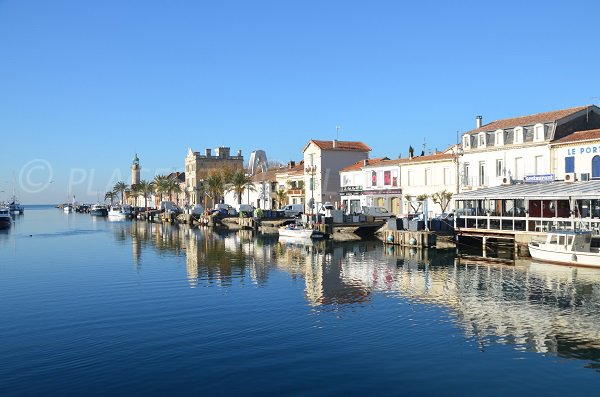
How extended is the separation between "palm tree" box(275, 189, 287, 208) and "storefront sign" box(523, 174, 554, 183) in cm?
5562

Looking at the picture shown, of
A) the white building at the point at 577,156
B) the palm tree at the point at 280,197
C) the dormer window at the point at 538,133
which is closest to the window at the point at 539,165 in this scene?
the white building at the point at 577,156

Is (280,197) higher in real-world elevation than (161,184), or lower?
lower

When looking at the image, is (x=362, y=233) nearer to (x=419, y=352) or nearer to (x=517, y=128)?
(x=517, y=128)

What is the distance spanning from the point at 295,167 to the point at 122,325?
87.7 m

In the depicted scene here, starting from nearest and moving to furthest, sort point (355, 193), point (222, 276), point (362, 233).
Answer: point (222, 276) < point (362, 233) < point (355, 193)

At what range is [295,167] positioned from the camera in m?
111

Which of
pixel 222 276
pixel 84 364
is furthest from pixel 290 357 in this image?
pixel 222 276

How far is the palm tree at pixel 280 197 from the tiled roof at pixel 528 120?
151 ft

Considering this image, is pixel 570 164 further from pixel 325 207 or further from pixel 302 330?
pixel 302 330

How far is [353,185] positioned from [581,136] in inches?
1583

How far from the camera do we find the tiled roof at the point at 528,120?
57.1 metres

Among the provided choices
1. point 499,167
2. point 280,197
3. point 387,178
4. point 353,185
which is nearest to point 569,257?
point 499,167

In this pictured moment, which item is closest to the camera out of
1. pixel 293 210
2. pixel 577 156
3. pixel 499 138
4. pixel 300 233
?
pixel 577 156

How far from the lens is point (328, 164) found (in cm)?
9519
